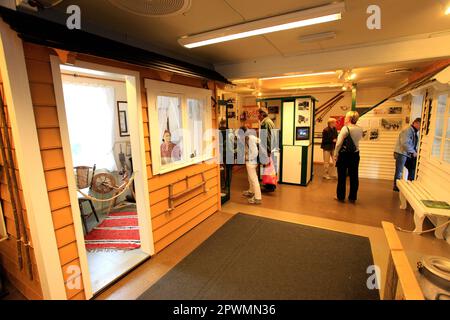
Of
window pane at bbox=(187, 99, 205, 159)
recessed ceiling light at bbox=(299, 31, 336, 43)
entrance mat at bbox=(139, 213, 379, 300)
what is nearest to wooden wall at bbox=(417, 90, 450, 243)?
entrance mat at bbox=(139, 213, 379, 300)

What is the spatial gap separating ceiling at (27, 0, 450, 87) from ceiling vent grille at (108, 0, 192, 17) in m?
0.10

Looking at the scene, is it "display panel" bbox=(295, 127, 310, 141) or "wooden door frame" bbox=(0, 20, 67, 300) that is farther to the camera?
"display panel" bbox=(295, 127, 310, 141)

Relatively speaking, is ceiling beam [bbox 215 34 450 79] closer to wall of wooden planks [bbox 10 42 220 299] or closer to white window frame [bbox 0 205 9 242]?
wall of wooden planks [bbox 10 42 220 299]

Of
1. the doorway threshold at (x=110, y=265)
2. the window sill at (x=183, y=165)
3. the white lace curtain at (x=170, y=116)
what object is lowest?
the doorway threshold at (x=110, y=265)

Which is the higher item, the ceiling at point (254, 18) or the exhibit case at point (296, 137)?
the ceiling at point (254, 18)

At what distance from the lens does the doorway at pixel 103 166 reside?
6.82 feet

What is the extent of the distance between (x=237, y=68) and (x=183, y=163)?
1924 mm

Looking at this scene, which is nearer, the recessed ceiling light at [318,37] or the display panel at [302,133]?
the recessed ceiling light at [318,37]

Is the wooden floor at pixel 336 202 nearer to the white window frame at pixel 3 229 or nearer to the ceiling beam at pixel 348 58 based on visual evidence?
the ceiling beam at pixel 348 58

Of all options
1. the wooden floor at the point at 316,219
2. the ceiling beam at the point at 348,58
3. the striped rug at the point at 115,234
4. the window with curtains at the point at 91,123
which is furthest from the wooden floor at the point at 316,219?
the ceiling beam at the point at 348,58

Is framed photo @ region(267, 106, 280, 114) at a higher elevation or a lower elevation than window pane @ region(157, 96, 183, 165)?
higher

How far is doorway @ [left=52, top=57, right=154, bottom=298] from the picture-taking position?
2.08m

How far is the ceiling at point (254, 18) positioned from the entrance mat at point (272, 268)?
2532 mm

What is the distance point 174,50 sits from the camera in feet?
10.5
